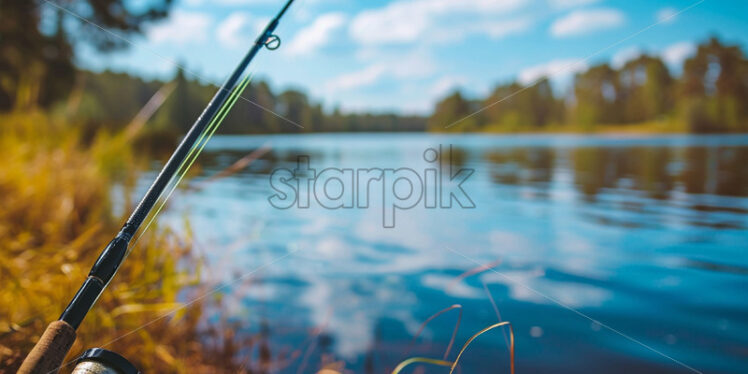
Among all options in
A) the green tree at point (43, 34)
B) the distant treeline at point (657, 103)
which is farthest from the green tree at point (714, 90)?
the green tree at point (43, 34)

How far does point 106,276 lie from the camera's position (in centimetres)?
101

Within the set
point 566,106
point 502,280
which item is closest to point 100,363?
point 502,280

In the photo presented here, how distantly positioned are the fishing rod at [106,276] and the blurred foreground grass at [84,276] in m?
0.87

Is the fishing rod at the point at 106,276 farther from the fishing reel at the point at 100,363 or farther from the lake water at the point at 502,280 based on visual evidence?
the lake water at the point at 502,280

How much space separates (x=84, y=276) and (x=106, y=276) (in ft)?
7.51

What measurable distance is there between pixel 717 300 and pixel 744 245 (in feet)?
6.15

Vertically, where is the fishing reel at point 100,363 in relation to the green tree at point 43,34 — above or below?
below

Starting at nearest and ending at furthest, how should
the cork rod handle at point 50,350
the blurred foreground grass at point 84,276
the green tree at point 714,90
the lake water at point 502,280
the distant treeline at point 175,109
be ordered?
the cork rod handle at point 50,350 < the blurred foreground grass at point 84,276 < the lake water at point 502,280 < the distant treeline at point 175,109 < the green tree at point 714,90

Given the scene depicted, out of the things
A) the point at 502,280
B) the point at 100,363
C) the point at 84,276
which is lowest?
the point at 502,280

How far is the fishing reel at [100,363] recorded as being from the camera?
41.3 inches

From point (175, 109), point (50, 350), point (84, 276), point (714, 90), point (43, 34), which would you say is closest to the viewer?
point (50, 350)

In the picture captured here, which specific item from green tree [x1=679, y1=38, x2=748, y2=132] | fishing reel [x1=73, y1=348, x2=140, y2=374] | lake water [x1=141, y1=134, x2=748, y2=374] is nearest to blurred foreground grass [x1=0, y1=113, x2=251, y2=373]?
lake water [x1=141, y1=134, x2=748, y2=374]

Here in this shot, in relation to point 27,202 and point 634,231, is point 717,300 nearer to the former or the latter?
point 634,231

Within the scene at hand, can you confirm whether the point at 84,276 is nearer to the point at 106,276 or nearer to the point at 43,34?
the point at 106,276
